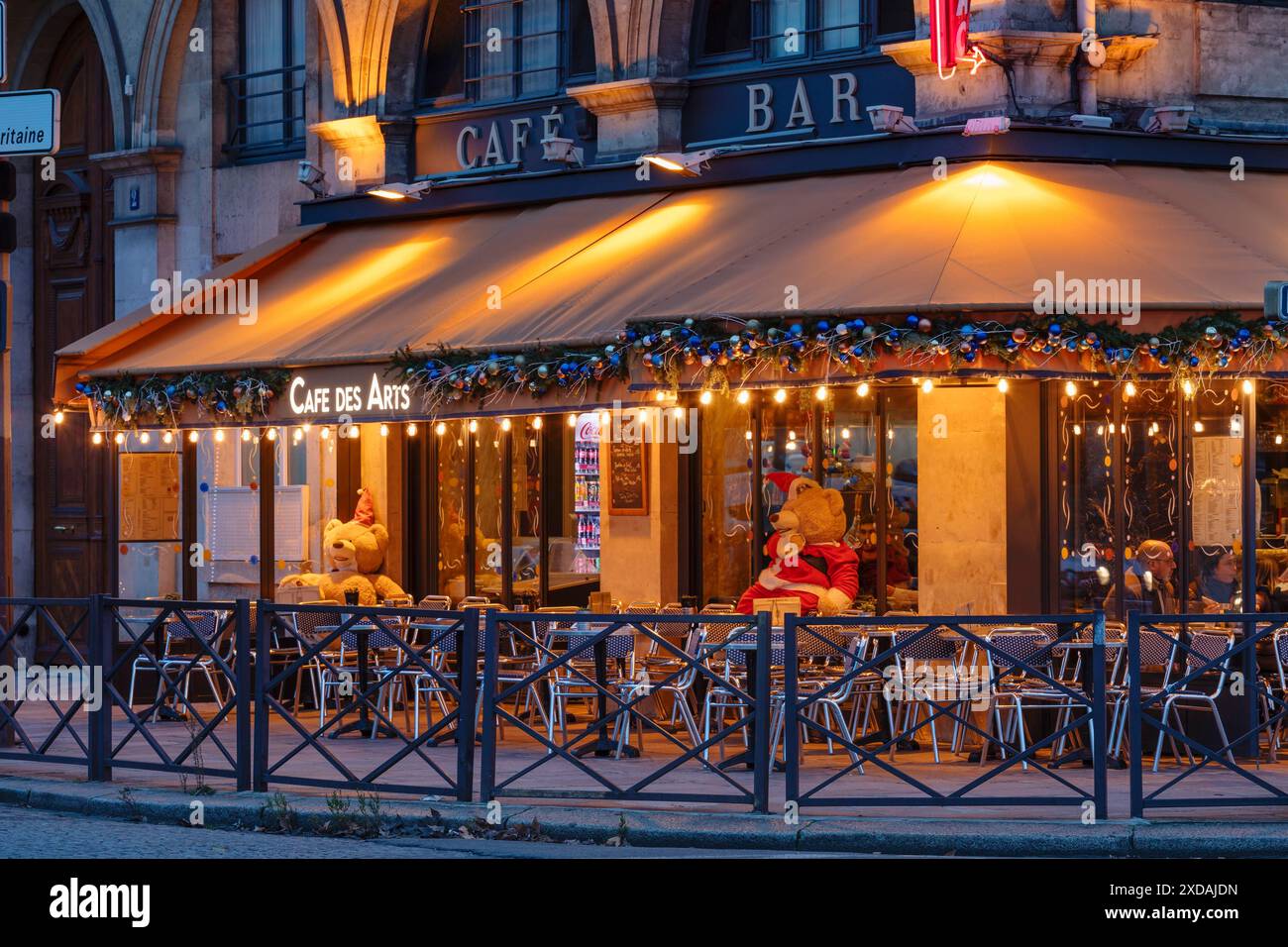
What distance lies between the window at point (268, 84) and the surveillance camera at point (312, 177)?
0.93 meters

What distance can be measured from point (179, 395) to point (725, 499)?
13.6ft

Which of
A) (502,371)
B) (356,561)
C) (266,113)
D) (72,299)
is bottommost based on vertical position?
(356,561)

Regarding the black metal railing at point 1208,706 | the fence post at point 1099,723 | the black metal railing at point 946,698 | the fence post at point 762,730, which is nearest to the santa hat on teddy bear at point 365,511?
the black metal railing at point 946,698

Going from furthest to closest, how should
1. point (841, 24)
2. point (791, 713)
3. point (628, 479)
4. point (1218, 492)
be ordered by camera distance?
point (628, 479) < point (841, 24) < point (1218, 492) < point (791, 713)

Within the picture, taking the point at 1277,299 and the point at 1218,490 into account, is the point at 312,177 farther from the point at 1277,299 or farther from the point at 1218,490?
the point at 1277,299

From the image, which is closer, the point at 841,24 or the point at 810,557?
the point at 810,557

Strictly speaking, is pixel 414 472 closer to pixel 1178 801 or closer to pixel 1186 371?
pixel 1186 371

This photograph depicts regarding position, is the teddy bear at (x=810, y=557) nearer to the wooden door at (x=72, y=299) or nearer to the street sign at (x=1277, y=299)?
the street sign at (x=1277, y=299)

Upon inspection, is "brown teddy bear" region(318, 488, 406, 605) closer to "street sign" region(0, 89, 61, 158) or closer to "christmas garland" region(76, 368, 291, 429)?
"christmas garland" region(76, 368, 291, 429)

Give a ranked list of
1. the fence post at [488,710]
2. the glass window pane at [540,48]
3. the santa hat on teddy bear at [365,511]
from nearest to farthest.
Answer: the fence post at [488,710]
the glass window pane at [540,48]
the santa hat on teddy bear at [365,511]

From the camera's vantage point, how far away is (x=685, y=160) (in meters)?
14.8

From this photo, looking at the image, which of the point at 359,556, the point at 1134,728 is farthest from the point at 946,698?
the point at 359,556

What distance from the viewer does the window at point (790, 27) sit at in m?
14.6
